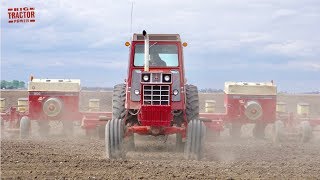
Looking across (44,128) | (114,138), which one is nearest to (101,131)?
(44,128)

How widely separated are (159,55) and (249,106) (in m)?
5.93

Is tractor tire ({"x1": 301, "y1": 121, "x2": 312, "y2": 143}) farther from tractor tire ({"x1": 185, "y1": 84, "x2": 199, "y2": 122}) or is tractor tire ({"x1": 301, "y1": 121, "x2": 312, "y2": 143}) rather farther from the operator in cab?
the operator in cab

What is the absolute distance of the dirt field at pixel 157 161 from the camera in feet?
30.2

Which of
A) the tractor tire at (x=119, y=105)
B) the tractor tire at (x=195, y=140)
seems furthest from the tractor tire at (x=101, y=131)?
the tractor tire at (x=195, y=140)

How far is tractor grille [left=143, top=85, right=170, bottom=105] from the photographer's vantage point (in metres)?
11.6

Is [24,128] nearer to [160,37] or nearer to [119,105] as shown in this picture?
[119,105]

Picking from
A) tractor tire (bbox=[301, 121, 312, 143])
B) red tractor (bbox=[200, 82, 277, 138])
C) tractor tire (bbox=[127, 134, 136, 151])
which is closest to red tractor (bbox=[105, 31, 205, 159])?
tractor tire (bbox=[127, 134, 136, 151])

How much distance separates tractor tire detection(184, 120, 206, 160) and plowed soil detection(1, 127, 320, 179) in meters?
0.23

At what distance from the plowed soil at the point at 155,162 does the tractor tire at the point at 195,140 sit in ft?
0.77

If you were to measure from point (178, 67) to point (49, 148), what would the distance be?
3892 millimetres

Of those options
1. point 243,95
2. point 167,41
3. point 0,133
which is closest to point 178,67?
point 167,41

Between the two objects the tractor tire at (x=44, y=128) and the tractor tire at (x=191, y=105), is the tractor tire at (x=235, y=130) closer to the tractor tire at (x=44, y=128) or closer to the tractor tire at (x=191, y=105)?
the tractor tire at (x=191, y=105)

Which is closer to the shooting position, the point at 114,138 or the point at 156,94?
the point at 114,138

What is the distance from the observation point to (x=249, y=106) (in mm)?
17516
